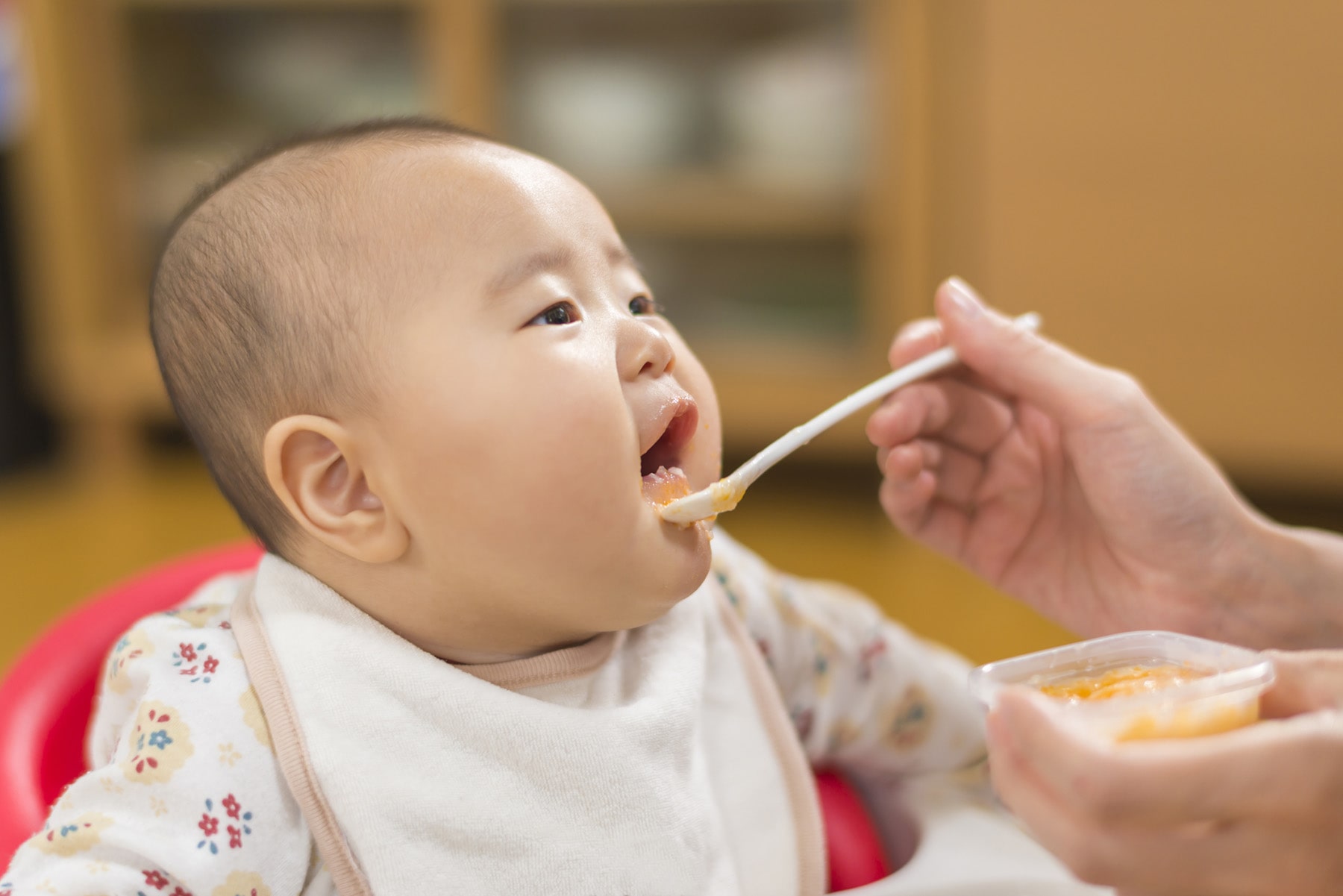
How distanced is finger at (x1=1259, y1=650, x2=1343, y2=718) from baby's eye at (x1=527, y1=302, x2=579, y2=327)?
37 centimetres

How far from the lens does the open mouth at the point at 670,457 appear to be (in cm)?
66

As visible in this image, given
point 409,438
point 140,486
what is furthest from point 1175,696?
point 140,486

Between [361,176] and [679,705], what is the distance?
332mm

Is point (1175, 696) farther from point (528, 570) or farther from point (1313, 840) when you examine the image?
point (528, 570)

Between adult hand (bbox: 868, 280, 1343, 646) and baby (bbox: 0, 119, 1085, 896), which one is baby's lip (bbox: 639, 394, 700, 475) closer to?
baby (bbox: 0, 119, 1085, 896)

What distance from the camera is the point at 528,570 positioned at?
632 mm

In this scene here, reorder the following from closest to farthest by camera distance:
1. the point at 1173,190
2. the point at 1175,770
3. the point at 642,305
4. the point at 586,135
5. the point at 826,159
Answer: the point at 1175,770 → the point at 642,305 → the point at 1173,190 → the point at 826,159 → the point at 586,135

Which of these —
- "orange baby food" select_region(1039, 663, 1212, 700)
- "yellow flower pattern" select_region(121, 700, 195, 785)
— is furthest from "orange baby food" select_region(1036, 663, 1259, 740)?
"yellow flower pattern" select_region(121, 700, 195, 785)

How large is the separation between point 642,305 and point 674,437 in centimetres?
8

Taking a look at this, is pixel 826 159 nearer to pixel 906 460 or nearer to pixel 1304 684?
pixel 906 460

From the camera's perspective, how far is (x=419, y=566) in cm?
66

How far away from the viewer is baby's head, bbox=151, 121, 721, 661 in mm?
619

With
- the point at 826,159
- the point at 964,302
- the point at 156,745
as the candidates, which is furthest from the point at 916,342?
the point at 826,159

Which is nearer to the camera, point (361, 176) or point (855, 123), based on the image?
point (361, 176)
